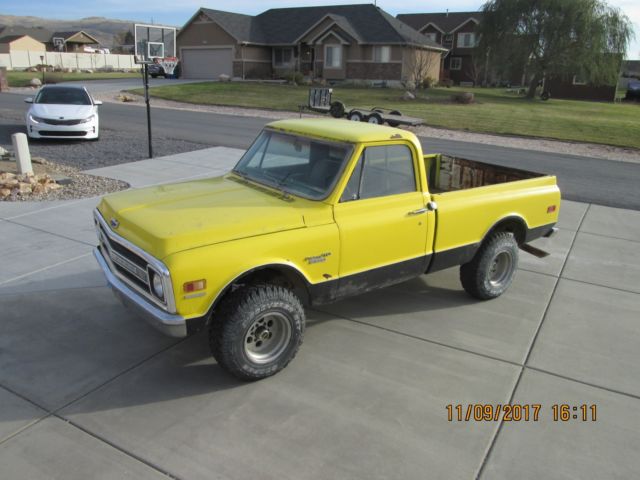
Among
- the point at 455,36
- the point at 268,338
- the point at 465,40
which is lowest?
the point at 268,338

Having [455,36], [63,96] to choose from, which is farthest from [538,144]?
[455,36]

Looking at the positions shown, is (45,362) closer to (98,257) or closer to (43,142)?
(98,257)

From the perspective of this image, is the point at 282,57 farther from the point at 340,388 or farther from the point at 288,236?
the point at 340,388

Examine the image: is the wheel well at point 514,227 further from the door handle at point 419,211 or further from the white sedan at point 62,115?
the white sedan at point 62,115

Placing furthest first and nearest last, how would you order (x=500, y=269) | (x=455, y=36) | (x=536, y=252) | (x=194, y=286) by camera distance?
1. (x=455, y=36)
2. (x=536, y=252)
3. (x=500, y=269)
4. (x=194, y=286)

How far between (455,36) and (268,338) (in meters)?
59.9

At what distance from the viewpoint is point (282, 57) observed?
4672cm

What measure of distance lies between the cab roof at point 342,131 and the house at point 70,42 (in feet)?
304

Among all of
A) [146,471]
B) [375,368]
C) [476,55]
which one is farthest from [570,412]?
[476,55]

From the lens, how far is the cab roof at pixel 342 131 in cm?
466

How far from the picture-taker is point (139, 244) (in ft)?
12.7

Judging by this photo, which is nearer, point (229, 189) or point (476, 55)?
point (229, 189)

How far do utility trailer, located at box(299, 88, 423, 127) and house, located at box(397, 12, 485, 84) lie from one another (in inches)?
1445

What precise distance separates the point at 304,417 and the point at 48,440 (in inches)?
66.2
